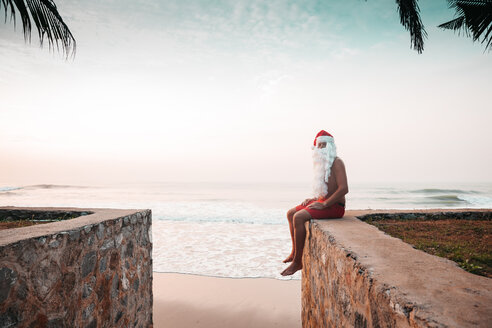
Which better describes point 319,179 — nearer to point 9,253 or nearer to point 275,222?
point 9,253

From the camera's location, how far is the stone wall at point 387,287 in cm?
115

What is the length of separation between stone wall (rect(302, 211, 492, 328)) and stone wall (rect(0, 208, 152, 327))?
241cm

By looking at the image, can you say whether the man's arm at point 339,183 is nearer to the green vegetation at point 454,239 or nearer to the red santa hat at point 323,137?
the red santa hat at point 323,137

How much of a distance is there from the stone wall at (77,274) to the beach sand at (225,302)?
96 centimetres

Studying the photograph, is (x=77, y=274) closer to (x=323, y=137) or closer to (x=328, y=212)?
(x=328, y=212)

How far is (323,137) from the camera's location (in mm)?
4129

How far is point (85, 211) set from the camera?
198 inches

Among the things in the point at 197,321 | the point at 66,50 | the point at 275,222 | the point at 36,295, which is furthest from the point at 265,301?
the point at 275,222

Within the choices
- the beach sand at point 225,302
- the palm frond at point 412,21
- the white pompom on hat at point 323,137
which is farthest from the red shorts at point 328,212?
the palm frond at point 412,21

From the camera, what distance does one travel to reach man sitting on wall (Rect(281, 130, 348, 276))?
12.6 ft

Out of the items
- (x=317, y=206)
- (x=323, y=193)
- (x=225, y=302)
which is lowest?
(x=225, y=302)

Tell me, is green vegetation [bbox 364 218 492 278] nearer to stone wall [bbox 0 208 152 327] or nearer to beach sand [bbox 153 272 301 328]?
beach sand [bbox 153 272 301 328]

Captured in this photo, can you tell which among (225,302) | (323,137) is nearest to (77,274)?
(323,137)

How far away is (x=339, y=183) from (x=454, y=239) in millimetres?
1449
